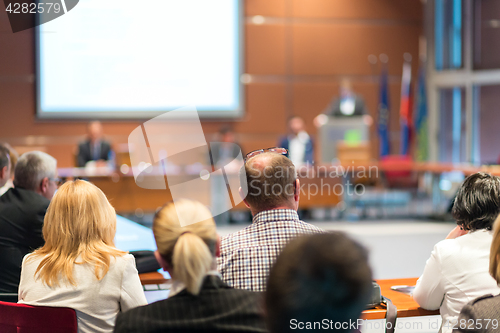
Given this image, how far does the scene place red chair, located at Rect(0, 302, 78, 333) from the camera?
5.19 feet

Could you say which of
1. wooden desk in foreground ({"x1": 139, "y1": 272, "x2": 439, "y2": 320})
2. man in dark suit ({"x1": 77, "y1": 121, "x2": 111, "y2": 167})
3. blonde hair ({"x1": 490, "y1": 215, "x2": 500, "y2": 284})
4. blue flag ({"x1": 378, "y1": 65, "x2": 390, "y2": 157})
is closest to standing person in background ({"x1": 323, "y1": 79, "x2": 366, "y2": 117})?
blue flag ({"x1": 378, "y1": 65, "x2": 390, "y2": 157})

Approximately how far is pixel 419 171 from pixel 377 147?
186 cm

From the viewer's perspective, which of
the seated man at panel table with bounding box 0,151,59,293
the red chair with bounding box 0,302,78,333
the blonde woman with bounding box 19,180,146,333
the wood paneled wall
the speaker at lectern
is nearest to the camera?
the red chair with bounding box 0,302,78,333

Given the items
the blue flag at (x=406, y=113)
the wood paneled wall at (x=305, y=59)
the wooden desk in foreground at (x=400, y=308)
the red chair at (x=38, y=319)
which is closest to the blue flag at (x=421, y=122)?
the blue flag at (x=406, y=113)

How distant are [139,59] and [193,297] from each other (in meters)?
7.97

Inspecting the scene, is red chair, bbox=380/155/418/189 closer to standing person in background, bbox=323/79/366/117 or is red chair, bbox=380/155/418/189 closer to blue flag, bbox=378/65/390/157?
standing person in background, bbox=323/79/366/117

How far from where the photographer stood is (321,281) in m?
0.85

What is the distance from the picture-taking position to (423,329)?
339 cm

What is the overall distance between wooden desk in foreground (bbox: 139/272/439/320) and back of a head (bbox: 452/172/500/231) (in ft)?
1.13

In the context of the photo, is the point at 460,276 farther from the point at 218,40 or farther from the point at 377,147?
the point at 377,147

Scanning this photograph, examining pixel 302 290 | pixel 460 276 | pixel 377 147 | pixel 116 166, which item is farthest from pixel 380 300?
pixel 377 147

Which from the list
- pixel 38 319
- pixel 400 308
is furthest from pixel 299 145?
pixel 38 319

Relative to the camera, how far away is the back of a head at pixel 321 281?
85cm

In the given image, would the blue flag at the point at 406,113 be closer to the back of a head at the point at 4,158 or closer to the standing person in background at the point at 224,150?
the standing person in background at the point at 224,150
